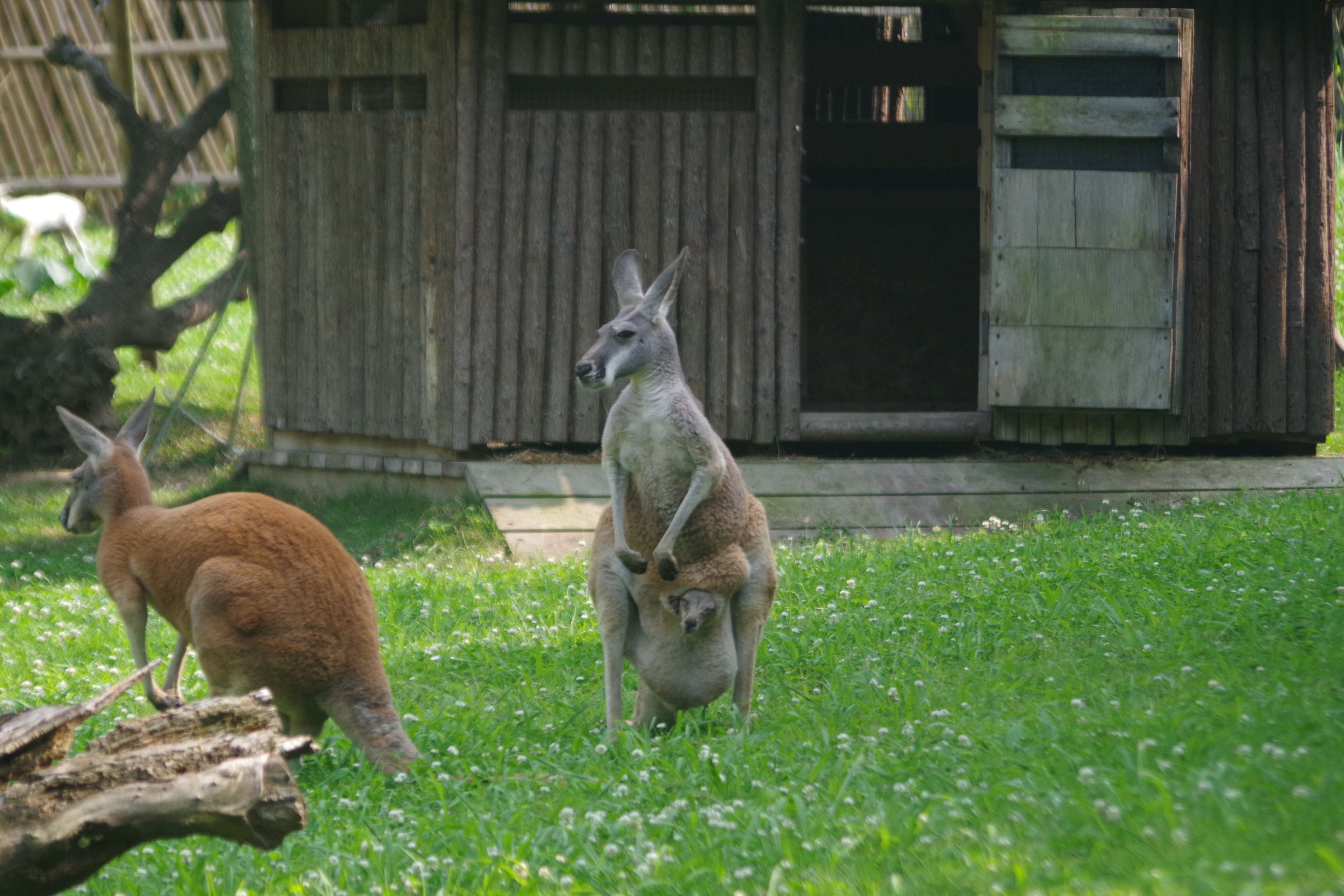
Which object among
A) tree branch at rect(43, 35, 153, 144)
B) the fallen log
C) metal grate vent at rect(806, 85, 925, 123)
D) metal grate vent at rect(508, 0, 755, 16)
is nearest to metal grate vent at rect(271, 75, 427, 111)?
metal grate vent at rect(508, 0, 755, 16)

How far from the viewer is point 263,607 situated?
171 inches

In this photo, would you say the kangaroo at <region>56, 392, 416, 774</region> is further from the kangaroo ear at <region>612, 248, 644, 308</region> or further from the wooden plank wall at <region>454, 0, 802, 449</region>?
the wooden plank wall at <region>454, 0, 802, 449</region>

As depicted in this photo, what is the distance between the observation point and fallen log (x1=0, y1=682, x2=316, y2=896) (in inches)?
120

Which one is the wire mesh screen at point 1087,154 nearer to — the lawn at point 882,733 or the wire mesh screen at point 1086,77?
the wire mesh screen at point 1086,77

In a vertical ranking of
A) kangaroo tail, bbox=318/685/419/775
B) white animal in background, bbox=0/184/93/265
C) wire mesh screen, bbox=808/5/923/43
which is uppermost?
wire mesh screen, bbox=808/5/923/43

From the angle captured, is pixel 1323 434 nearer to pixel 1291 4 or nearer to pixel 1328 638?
pixel 1291 4

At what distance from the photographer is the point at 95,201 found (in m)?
20.0

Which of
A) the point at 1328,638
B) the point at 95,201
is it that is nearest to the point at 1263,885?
the point at 1328,638

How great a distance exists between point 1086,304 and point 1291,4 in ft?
8.16

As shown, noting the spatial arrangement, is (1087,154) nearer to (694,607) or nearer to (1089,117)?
(1089,117)

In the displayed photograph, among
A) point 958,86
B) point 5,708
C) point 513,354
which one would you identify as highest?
point 958,86

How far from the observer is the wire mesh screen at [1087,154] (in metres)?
8.81

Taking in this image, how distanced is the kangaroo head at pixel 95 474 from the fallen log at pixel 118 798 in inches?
75.5

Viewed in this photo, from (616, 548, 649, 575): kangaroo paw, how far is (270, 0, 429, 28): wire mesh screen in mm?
5721
